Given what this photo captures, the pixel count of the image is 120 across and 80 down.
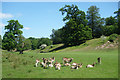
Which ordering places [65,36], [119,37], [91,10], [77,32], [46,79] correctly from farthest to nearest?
[91,10] < [65,36] < [77,32] < [119,37] < [46,79]

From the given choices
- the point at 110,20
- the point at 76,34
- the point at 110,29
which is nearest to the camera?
the point at 76,34

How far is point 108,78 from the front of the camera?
809cm

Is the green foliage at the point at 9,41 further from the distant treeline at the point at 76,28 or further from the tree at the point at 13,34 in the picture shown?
the distant treeline at the point at 76,28

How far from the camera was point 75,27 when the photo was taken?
63219mm

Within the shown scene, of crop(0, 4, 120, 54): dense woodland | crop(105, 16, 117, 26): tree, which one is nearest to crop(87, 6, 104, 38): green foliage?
crop(0, 4, 120, 54): dense woodland

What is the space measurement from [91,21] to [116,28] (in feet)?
57.2

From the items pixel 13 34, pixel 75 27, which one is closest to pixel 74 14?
pixel 75 27

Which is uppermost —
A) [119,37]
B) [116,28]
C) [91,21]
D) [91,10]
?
[91,10]

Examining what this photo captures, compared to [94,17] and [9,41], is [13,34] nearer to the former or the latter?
[9,41]

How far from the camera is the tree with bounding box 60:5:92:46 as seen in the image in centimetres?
6212

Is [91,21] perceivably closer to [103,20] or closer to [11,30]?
[103,20]

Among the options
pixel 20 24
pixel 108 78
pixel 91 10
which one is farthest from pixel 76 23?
pixel 108 78

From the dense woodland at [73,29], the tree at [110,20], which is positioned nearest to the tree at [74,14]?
the dense woodland at [73,29]

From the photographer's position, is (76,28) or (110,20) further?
(110,20)
